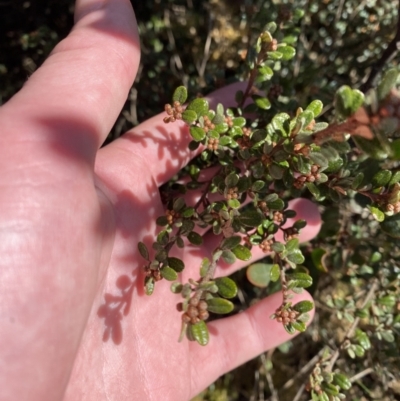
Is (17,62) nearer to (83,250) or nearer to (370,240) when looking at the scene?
(83,250)

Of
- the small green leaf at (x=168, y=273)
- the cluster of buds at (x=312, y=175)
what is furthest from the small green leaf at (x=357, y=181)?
the small green leaf at (x=168, y=273)

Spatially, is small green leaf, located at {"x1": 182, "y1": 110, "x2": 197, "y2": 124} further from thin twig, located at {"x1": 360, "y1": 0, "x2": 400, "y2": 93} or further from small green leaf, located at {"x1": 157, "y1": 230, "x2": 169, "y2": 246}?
thin twig, located at {"x1": 360, "y1": 0, "x2": 400, "y2": 93}

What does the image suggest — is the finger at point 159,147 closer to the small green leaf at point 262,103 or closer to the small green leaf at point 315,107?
the small green leaf at point 262,103

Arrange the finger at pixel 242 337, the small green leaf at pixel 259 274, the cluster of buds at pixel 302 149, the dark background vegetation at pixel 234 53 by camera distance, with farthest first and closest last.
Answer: the dark background vegetation at pixel 234 53 → the finger at pixel 242 337 → the small green leaf at pixel 259 274 → the cluster of buds at pixel 302 149

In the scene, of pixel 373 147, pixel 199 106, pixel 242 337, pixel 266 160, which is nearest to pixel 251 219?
pixel 266 160

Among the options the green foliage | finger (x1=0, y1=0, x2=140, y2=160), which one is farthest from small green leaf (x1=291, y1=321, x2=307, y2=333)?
finger (x1=0, y1=0, x2=140, y2=160)
